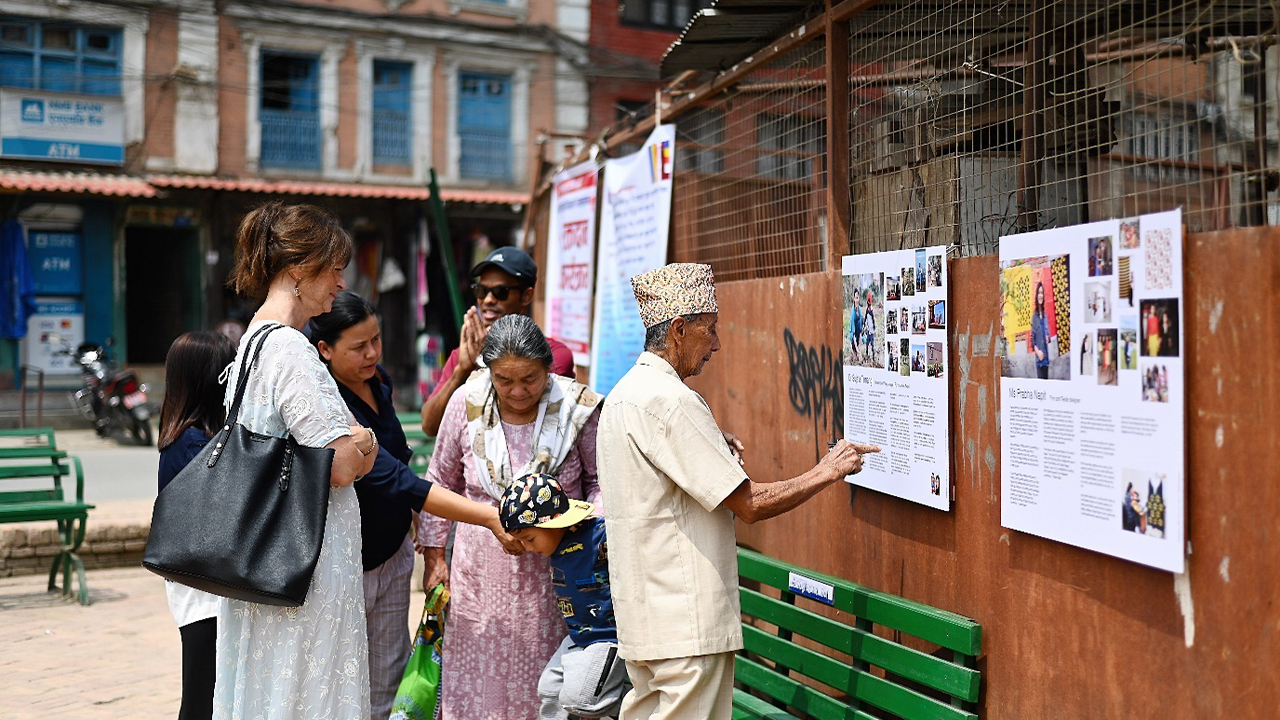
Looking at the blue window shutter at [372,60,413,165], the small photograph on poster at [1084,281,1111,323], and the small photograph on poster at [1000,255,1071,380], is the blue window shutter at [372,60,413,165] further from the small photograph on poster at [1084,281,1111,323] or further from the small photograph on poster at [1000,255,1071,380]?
the small photograph on poster at [1084,281,1111,323]

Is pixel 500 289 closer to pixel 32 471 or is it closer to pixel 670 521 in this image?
pixel 670 521

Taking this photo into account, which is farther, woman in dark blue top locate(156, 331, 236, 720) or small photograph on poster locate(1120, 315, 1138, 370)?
woman in dark blue top locate(156, 331, 236, 720)

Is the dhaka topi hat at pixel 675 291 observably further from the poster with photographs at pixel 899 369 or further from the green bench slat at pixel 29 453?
the green bench slat at pixel 29 453

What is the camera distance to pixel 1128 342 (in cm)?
257

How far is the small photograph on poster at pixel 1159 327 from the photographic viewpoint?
2.46 m

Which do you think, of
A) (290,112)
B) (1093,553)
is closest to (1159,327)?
(1093,553)

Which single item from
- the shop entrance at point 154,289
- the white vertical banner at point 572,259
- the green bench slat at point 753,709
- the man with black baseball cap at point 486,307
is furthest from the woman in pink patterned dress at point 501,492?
the shop entrance at point 154,289

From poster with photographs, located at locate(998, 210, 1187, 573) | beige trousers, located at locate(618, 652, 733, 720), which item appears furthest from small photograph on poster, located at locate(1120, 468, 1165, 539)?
beige trousers, located at locate(618, 652, 733, 720)

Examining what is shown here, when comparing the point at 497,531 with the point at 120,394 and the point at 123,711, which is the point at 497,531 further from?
the point at 120,394

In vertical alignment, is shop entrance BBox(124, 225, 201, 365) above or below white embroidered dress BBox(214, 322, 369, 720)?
above

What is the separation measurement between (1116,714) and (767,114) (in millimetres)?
3048

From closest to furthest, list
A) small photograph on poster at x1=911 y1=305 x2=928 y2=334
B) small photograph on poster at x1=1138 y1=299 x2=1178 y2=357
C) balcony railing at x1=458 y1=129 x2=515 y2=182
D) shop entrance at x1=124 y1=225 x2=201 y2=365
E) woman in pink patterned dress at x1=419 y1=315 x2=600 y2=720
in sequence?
small photograph on poster at x1=1138 y1=299 x2=1178 y2=357 < small photograph on poster at x1=911 y1=305 x2=928 y2=334 < woman in pink patterned dress at x1=419 y1=315 x2=600 y2=720 < shop entrance at x1=124 y1=225 x2=201 y2=365 < balcony railing at x1=458 y1=129 x2=515 y2=182

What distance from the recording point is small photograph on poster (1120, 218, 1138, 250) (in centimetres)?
254

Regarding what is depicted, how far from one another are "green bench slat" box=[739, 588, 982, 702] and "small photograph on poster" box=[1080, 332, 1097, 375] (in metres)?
0.94
